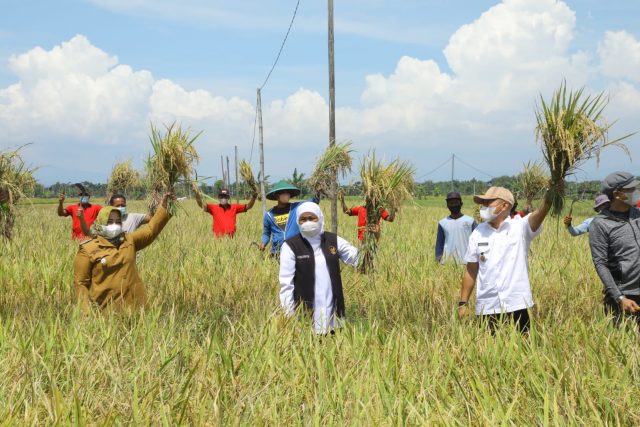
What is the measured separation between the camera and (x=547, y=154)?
12.2 feet

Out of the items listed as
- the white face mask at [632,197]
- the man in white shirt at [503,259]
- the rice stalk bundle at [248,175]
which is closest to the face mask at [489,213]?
the man in white shirt at [503,259]

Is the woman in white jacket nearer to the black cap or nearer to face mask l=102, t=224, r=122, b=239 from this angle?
face mask l=102, t=224, r=122, b=239

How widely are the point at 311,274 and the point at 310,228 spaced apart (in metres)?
0.30

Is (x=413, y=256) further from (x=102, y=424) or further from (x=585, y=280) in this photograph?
(x=102, y=424)

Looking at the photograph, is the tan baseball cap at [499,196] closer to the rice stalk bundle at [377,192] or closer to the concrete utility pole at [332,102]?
the rice stalk bundle at [377,192]

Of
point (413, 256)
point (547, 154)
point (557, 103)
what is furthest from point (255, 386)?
point (413, 256)

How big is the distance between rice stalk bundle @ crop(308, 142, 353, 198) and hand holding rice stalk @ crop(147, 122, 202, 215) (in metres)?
1.95

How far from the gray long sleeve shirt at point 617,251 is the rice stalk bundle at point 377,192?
2.09m

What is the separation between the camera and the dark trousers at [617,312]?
384 cm

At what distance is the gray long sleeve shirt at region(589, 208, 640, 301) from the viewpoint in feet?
12.6

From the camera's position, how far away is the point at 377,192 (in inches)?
220

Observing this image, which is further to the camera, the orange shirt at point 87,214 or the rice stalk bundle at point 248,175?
the rice stalk bundle at point 248,175

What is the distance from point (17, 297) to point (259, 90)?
14.5 metres

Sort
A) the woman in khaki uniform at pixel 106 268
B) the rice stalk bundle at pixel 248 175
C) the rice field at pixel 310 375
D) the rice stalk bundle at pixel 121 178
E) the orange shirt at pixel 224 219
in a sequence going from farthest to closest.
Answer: the rice stalk bundle at pixel 121 178 → the orange shirt at pixel 224 219 → the rice stalk bundle at pixel 248 175 → the woman in khaki uniform at pixel 106 268 → the rice field at pixel 310 375
